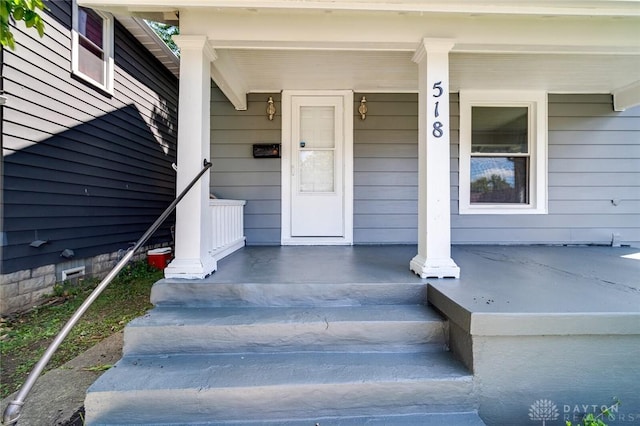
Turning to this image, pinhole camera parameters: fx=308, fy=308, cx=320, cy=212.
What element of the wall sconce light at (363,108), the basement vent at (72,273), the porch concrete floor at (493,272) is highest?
the wall sconce light at (363,108)

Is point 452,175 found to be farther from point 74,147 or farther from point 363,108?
point 74,147

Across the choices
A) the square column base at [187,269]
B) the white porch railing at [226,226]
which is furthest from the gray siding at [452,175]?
the square column base at [187,269]

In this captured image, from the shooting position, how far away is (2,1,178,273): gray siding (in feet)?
10.9

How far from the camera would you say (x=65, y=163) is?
3988mm

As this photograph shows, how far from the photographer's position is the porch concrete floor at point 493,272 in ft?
6.16

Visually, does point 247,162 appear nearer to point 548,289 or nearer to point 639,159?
point 548,289

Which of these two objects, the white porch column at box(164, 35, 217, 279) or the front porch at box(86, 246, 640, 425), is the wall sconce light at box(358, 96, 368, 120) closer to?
the white porch column at box(164, 35, 217, 279)

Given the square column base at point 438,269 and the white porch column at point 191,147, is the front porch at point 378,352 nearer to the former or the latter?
the square column base at point 438,269

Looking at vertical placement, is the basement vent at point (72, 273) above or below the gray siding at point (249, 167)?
below

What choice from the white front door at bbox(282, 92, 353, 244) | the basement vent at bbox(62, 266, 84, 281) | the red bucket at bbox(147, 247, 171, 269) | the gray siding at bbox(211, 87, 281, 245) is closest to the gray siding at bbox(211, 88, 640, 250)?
the gray siding at bbox(211, 87, 281, 245)

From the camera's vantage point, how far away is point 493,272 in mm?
2672

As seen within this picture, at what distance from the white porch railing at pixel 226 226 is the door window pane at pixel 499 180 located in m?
3.18

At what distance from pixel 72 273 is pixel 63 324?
1399mm

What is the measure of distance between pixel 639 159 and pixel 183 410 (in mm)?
6004
